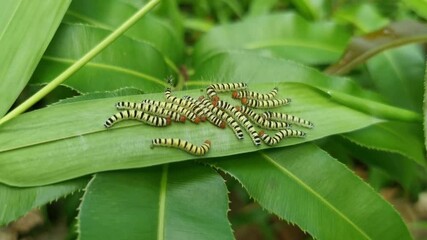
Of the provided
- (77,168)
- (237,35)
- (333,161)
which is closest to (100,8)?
(237,35)

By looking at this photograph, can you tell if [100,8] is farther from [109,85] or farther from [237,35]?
[237,35]

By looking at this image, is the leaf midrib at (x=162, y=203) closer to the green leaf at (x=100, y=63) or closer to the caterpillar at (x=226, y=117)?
the caterpillar at (x=226, y=117)

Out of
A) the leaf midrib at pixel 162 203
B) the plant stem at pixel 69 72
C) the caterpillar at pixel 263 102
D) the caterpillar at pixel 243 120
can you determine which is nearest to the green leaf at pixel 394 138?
the caterpillar at pixel 263 102

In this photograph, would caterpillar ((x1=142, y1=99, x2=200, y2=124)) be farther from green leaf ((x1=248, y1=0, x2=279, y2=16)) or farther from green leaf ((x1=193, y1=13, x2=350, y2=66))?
green leaf ((x1=248, y1=0, x2=279, y2=16))

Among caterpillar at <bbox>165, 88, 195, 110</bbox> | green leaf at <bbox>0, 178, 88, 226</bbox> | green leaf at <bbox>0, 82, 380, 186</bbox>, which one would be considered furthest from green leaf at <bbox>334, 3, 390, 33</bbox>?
green leaf at <bbox>0, 178, 88, 226</bbox>

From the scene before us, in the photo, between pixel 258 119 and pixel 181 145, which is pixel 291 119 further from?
pixel 181 145

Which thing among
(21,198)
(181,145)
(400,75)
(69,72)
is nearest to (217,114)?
(181,145)
